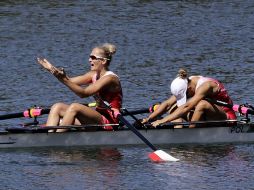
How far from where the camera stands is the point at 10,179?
14.8 meters

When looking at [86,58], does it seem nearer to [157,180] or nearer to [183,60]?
[183,60]

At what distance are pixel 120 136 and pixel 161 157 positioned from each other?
1.12m

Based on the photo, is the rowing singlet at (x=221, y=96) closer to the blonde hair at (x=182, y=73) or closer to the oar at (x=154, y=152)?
the blonde hair at (x=182, y=73)

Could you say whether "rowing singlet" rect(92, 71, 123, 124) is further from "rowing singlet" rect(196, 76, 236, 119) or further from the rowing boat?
"rowing singlet" rect(196, 76, 236, 119)

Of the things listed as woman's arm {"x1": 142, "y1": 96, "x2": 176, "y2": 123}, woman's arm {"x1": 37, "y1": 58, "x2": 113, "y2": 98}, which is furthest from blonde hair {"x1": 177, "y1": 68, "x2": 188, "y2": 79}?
woman's arm {"x1": 37, "y1": 58, "x2": 113, "y2": 98}

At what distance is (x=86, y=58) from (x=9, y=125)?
30.6 feet

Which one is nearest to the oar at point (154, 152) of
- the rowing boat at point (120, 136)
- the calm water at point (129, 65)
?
the calm water at point (129, 65)

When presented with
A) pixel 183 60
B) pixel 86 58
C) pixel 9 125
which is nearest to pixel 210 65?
pixel 183 60

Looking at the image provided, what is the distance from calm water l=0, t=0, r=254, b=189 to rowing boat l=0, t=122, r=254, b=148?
14 cm

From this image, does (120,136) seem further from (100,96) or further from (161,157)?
(161,157)

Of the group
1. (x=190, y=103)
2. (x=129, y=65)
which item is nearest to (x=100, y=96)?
(x=190, y=103)

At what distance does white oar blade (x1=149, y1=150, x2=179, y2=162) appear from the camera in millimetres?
16078

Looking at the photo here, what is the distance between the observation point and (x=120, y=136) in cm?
1702

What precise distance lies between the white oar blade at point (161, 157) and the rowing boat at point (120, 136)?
0.82m
